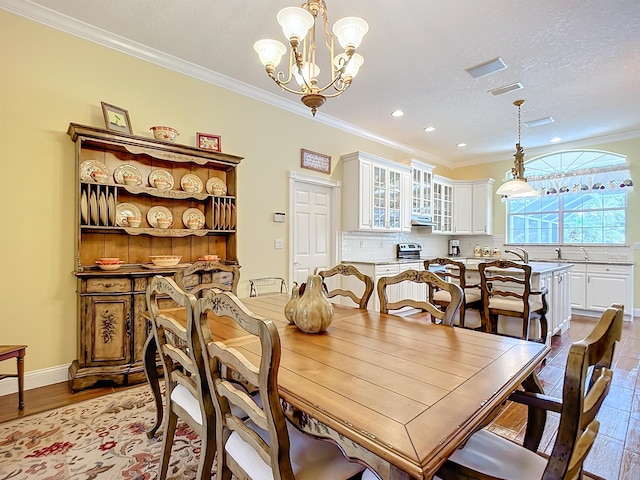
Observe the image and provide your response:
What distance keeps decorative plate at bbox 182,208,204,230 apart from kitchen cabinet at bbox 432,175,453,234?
450 centimetres

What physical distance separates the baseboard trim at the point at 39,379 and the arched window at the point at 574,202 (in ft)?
23.8

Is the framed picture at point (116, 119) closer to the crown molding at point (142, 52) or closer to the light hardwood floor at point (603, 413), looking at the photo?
the crown molding at point (142, 52)

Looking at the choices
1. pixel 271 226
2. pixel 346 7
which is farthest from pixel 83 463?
pixel 346 7

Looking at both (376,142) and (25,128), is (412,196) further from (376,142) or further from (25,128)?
(25,128)

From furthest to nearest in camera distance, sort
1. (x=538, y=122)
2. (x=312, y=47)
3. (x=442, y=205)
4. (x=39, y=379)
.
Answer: (x=442, y=205) < (x=538, y=122) < (x=39, y=379) < (x=312, y=47)

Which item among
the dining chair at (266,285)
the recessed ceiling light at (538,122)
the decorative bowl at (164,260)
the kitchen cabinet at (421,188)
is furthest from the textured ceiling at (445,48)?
the dining chair at (266,285)

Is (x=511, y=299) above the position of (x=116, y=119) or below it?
below

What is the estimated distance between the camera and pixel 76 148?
2.64 meters

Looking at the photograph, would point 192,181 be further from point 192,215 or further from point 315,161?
point 315,161

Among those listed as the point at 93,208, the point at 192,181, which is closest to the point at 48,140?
the point at 93,208

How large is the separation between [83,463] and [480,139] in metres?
6.39

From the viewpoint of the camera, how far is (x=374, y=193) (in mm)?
5012

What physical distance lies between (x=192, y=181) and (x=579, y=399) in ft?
11.1

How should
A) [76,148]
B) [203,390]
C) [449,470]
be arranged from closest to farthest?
[449,470]
[203,390]
[76,148]
